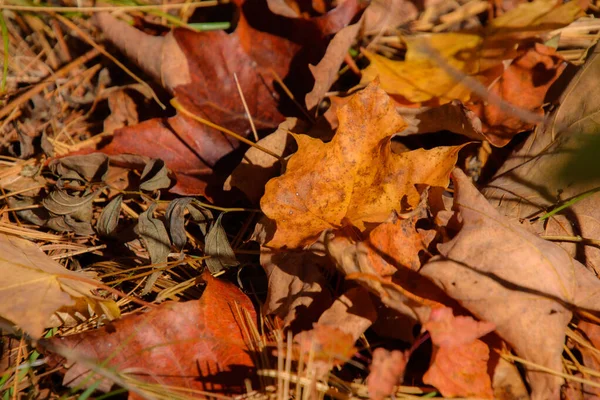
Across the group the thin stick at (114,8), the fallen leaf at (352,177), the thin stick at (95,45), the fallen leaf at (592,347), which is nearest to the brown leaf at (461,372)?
the fallen leaf at (592,347)

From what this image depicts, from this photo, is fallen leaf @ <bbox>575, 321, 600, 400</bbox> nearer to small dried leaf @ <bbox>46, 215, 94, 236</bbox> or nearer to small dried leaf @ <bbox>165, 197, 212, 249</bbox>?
small dried leaf @ <bbox>165, 197, 212, 249</bbox>

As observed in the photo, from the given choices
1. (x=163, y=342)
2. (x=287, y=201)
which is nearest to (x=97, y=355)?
(x=163, y=342)

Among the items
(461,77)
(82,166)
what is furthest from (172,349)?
(461,77)

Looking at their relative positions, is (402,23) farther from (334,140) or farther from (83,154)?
(83,154)

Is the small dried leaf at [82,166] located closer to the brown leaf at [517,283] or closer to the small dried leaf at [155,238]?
the small dried leaf at [155,238]

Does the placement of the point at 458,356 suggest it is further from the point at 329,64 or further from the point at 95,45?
the point at 95,45

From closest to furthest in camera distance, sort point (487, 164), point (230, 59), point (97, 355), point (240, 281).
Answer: point (97, 355) < point (240, 281) < point (487, 164) < point (230, 59)
